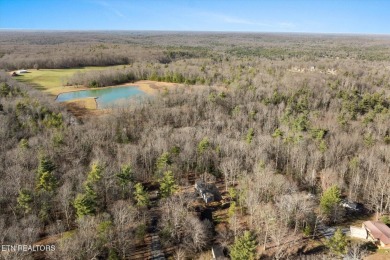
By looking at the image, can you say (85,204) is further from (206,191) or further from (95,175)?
(206,191)

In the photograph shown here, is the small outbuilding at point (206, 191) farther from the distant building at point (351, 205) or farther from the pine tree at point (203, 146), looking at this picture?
the distant building at point (351, 205)

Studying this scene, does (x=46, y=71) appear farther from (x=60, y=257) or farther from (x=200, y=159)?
(x=60, y=257)

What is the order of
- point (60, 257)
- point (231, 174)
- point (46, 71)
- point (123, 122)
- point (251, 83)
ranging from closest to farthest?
point (60, 257) < point (231, 174) < point (123, 122) < point (251, 83) < point (46, 71)

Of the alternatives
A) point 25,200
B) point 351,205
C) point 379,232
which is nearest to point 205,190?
A: point 351,205

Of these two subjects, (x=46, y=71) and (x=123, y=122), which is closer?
(x=123, y=122)

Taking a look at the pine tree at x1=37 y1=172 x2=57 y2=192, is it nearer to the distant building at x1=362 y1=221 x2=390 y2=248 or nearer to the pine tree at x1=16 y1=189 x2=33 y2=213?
the pine tree at x1=16 y1=189 x2=33 y2=213

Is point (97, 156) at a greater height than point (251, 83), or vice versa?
point (251, 83)

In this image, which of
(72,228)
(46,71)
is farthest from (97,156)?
(46,71)
